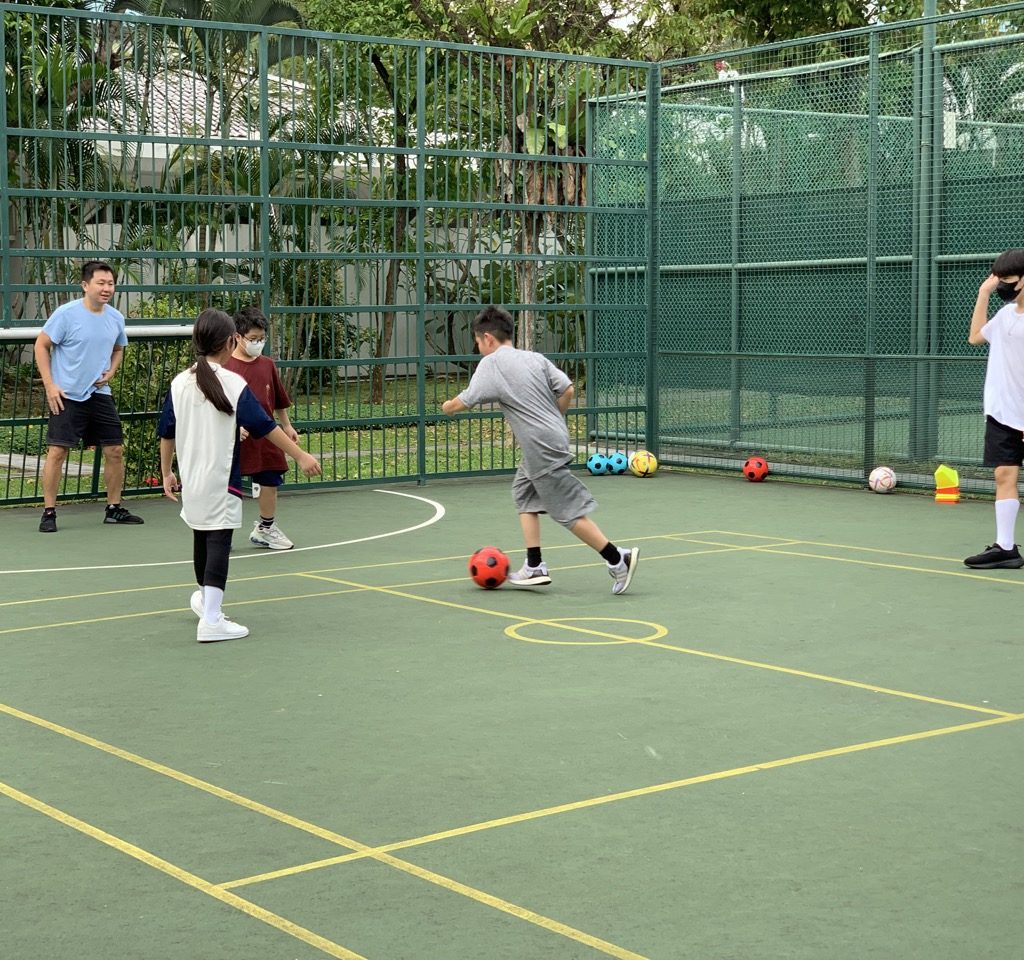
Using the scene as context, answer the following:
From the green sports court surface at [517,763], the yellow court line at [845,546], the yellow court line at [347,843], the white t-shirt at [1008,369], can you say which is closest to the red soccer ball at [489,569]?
the green sports court surface at [517,763]

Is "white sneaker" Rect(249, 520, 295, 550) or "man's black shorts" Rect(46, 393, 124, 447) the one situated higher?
"man's black shorts" Rect(46, 393, 124, 447)

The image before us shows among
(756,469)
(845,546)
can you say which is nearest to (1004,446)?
(845,546)

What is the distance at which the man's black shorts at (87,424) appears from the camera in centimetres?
1244

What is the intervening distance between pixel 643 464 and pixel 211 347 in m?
8.57

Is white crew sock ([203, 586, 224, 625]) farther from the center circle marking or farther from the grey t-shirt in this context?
the grey t-shirt

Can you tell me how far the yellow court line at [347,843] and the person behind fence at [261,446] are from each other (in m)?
4.87

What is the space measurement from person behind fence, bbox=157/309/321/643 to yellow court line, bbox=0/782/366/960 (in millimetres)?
2607

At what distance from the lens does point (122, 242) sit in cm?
1378

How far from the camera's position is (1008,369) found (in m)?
10.2

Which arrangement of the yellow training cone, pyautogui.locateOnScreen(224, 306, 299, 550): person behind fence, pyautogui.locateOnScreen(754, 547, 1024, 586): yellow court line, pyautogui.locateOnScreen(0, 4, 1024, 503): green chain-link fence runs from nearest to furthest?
pyautogui.locateOnScreen(754, 547, 1024, 586): yellow court line → pyautogui.locateOnScreen(224, 306, 299, 550): person behind fence → pyautogui.locateOnScreen(0, 4, 1024, 503): green chain-link fence → the yellow training cone

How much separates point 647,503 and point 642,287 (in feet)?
12.9

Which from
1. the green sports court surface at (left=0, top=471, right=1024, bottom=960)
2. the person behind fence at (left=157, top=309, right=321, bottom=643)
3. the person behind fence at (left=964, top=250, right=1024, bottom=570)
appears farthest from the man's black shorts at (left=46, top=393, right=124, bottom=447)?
the person behind fence at (left=964, top=250, right=1024, bottom=570)

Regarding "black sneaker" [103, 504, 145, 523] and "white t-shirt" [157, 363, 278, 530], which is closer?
"white t-shirt" [157, 363, 278, 530]

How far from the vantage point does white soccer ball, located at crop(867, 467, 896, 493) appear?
14539 millimetres
